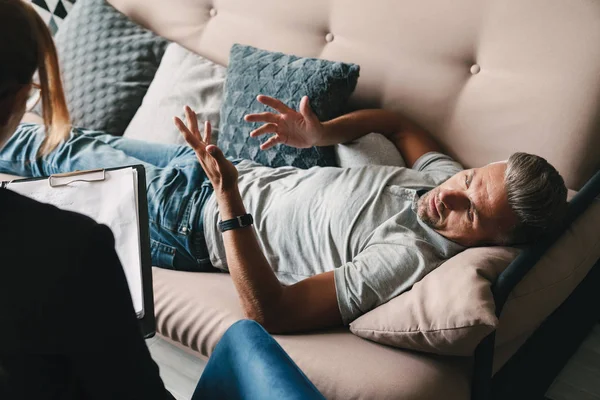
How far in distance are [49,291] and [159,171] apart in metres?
1.17

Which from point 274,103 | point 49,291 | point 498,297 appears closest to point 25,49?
point 49,291

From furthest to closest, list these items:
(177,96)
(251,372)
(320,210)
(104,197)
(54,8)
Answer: (54,8), (177,96), (320,210), (104,197), (251,372)

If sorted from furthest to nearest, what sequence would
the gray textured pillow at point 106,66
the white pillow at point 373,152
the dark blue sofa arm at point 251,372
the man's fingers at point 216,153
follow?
the gray textured pillow at point 106,66 < the white pillow at point 373,152 < the man's fingers at point 216,153 < the dark blue sofa arm at point 251,372

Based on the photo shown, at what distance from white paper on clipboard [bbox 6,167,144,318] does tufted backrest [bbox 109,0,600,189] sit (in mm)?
877

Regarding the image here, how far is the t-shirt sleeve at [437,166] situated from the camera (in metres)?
1.52

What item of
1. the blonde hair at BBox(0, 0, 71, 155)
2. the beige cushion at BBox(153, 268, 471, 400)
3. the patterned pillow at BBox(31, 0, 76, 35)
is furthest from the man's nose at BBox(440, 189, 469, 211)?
the patterned pillow at BBox(31, 0, 76, 35)

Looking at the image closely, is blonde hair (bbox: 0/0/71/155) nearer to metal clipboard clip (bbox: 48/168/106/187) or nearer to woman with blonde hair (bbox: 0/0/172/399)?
woman with blonde hair (bbox: 0/0/172/399)

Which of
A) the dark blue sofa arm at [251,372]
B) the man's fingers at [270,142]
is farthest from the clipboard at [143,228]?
the man's fingers at [270,142]

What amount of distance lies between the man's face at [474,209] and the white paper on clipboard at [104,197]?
680mm

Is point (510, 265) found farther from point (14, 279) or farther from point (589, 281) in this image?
point (14, 279)

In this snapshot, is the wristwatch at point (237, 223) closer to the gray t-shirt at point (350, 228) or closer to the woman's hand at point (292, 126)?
the gray t-shirt at point (350, 228)

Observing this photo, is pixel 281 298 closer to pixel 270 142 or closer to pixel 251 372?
pixel 251 372

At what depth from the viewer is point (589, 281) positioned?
5.05 feet

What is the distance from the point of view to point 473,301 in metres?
1.06
